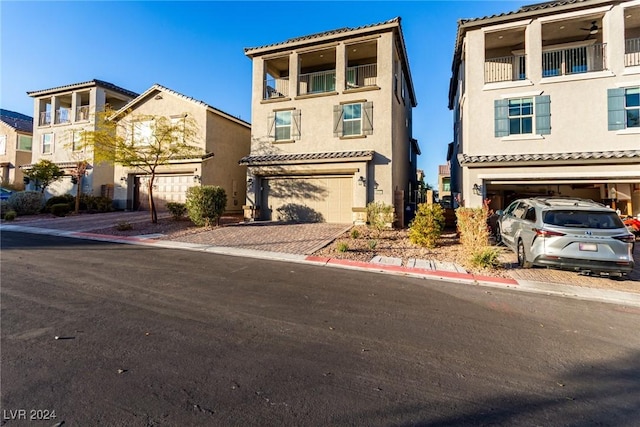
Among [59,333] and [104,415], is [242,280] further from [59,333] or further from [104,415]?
[104,415]

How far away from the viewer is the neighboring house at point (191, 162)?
59.7ft

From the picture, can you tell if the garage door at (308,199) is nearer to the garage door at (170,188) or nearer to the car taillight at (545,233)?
the garage door at (170,188)

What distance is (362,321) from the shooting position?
4.32 m

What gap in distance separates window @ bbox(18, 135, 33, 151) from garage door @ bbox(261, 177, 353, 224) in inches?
1127

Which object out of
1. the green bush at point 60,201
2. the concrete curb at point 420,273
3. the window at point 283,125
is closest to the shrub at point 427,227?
the concrete curb at point 420,273

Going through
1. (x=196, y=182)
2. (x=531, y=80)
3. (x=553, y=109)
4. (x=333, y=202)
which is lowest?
(x=333, y=202)

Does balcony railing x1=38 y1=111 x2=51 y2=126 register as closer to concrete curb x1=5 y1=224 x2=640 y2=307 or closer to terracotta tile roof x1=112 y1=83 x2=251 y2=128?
terracotta tile roof x1=112 y1=83 x2=251 y2=128

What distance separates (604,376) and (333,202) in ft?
43.0

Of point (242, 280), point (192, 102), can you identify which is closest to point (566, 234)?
point (242, 280)

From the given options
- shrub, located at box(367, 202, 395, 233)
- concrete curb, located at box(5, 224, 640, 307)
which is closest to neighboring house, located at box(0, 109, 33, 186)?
concrete curb, located at box(5, 224, 640, 307)

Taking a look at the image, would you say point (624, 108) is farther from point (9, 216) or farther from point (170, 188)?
point (9, 216)

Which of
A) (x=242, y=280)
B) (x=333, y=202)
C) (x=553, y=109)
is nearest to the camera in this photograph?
(x=242, y=280)

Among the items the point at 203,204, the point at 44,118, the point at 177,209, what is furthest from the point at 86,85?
the point at 203,204

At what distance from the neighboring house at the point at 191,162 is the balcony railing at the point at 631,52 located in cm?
2067
